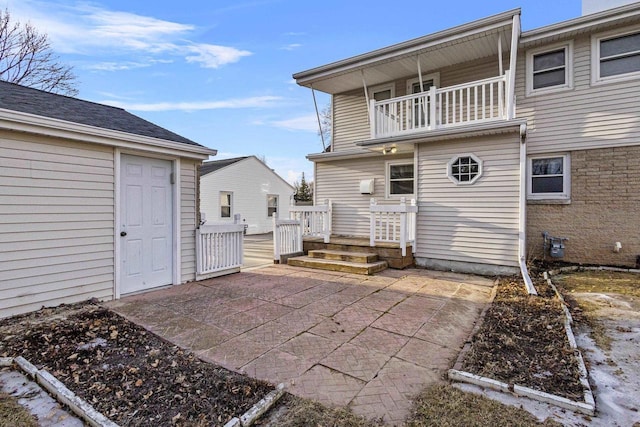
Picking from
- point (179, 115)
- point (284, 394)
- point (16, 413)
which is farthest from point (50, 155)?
point (179, 115)

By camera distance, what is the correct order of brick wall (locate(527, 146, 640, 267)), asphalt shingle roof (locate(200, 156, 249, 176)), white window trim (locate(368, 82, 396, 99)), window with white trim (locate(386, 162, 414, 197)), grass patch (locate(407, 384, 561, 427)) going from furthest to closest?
asphalt shingle roof (locate(200, 156, 249, 176))
white window trim (locate(368, 82, 396, 99))
window with white trim (locate(386, 162, 414, 197))
brick wall (locate(527, 146, 640, 267))
grass patch (locate(407, 384, 561, 427))

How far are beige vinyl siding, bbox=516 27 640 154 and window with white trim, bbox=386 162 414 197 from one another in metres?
2.94

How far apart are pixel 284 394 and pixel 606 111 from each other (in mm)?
8982

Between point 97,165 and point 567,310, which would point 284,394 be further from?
point 97,165

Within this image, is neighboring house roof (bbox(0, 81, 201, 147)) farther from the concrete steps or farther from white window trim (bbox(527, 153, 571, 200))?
white window trim (bbox(527, 153, 571, 200))

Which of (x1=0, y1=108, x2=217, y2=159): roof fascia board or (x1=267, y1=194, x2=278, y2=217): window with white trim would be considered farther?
(x1=267, y1=194, x2=278, y2=217): window with white trim

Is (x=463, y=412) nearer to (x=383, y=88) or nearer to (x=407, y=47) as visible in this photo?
(x=407, y=47)

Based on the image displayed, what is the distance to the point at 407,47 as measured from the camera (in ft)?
25.4

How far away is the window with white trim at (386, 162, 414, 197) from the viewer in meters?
8.80

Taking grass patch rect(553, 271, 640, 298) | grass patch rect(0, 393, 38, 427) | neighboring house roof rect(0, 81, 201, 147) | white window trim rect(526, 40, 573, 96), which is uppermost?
white window trim rect(526, 40, 573, 96)

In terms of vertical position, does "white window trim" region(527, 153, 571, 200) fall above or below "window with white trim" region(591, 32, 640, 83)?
below

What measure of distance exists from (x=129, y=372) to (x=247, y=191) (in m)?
16.7

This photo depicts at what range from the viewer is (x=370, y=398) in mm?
2430

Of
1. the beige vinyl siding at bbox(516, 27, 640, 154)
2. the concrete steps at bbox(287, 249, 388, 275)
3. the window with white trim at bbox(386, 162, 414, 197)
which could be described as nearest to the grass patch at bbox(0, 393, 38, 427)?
the concrete steps at bbox(287, 249, 388, 275)
